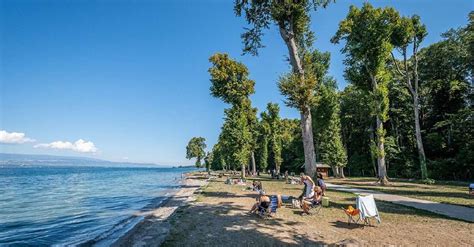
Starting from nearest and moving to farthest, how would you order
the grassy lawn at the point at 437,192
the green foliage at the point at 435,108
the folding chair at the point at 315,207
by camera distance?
the folding chair at the point at 315,207, the grassy lawn at the point at 437,192, the green foliage at the point at 435,108

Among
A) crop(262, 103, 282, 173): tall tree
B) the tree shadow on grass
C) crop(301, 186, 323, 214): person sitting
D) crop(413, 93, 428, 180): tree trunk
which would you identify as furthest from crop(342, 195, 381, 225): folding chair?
crop(262, 103, 282, 173): tall tree

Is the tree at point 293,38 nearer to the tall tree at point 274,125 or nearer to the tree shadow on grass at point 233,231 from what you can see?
the tree shadow on grass at point 233,231

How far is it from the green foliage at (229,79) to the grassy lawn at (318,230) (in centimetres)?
2388

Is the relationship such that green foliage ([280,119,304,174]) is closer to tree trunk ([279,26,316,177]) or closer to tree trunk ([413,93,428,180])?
tree trunk ([413,93,428,180])

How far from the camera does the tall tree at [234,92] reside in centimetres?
3469

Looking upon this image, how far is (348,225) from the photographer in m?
9.53

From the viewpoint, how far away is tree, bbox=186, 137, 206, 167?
105 m

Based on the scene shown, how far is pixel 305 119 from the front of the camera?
48.6ft

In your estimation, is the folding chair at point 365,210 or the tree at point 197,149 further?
the tree at point 197,149

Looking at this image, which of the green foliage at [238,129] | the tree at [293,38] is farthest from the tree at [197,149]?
the tree at [293,38]

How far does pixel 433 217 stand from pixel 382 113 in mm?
16420

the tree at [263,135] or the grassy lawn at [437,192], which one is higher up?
the tree at [263,135]

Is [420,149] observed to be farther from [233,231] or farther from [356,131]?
[233,231]

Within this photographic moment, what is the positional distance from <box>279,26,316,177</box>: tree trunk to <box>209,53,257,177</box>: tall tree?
63.0ft
